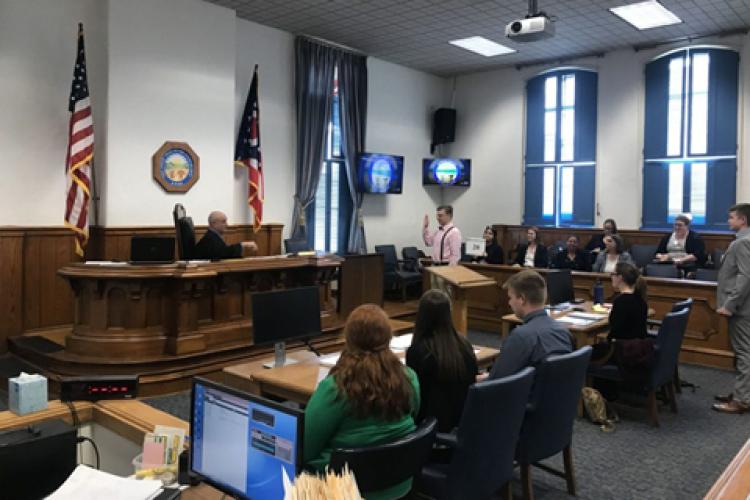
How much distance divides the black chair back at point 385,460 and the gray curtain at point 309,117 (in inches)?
267

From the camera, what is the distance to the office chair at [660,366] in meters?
4.48

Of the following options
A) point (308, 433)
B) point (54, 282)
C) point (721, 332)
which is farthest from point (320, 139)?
point (308, 433)

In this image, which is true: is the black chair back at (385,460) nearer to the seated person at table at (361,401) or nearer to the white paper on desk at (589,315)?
the seated person at table at (361,401)

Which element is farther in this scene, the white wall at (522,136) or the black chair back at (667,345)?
the white wall at (522,136)

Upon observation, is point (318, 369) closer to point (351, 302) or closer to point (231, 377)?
point (231, 377)

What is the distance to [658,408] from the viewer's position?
5.10 meters

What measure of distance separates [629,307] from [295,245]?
4.98 meters

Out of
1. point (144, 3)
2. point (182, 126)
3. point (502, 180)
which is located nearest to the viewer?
point (144, 3)

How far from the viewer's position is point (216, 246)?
6.04 metres

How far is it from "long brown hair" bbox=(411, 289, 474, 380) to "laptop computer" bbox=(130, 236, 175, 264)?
3257mm

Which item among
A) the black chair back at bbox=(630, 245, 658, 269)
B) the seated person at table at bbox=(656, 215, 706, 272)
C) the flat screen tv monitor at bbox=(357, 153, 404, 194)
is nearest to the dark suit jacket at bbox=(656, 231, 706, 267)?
the seated person at table at bbox=(656, 215, 706, 272)

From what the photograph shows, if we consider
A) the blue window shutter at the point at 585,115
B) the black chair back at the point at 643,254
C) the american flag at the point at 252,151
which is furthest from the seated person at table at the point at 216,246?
the blue window shutter at the point at 585,115

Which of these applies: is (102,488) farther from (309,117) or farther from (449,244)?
(309,117)

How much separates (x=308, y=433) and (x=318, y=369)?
52.0 inches
